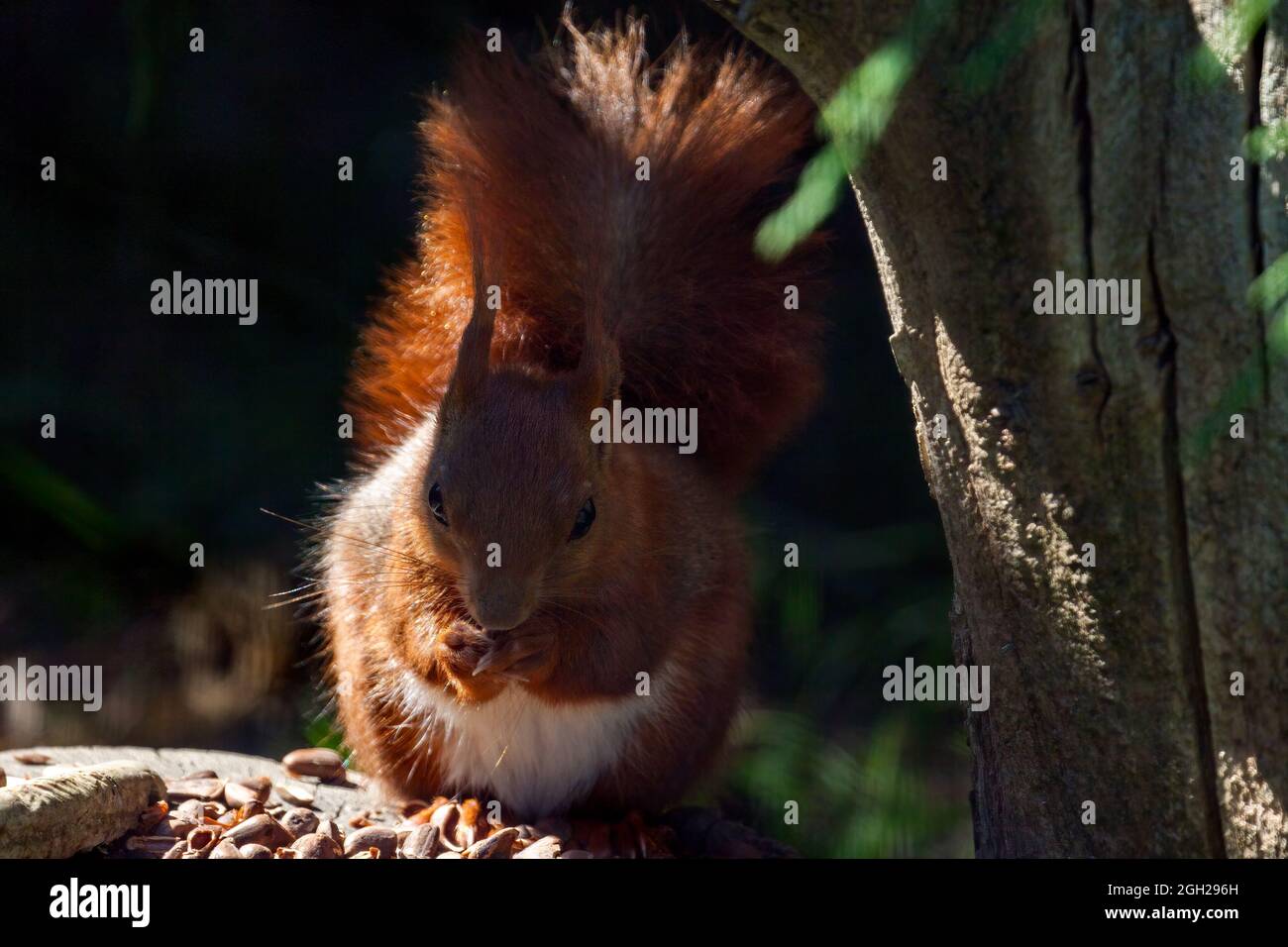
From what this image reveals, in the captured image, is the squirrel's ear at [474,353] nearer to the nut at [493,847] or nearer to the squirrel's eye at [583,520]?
the squirrel's eye at [583,520]

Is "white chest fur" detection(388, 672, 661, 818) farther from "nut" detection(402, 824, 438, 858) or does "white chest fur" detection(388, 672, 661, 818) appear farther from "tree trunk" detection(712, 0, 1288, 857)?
"tree trunk" detection(712, 0, 1288, 857)

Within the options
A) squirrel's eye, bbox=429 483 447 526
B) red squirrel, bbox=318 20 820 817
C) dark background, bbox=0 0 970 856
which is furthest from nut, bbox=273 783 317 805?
dark background, bbox=0 0 970 856

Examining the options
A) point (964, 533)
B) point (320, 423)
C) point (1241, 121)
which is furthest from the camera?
point (320, 423)

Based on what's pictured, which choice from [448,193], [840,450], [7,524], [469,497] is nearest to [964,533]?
[469,497]

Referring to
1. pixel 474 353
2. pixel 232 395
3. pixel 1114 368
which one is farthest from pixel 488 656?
pixel 232 395

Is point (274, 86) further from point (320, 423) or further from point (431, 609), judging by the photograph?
point (431, 609)

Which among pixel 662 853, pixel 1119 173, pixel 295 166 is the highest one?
pixel 295 166

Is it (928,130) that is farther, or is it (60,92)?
(60,92)
